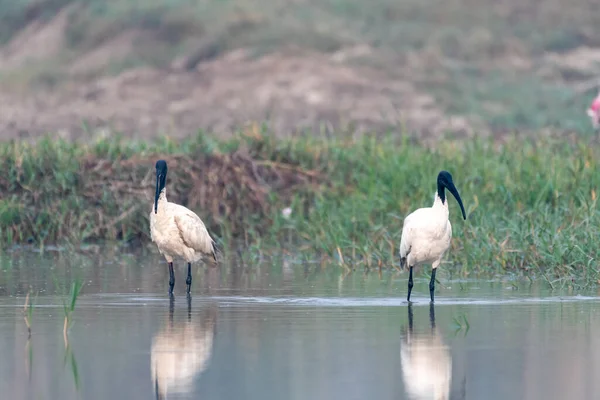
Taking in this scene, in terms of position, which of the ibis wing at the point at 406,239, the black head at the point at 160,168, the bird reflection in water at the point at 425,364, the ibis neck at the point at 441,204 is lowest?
the bird reflection in water at the point at 425,364

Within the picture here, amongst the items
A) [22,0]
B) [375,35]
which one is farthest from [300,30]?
[22,0]

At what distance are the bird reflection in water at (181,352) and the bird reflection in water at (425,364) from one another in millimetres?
1045

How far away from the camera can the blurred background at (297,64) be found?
24656 mm

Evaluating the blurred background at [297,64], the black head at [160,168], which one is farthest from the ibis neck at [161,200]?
the blurred background at [297,64]

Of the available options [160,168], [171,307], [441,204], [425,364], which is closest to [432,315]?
[441,204]

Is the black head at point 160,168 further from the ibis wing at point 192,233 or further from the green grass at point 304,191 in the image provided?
the green grass at point 304,191

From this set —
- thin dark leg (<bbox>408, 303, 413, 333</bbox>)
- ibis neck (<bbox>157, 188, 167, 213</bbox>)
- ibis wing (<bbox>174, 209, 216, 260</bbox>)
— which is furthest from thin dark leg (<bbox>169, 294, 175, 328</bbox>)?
thin dark leg (<bbox>408, 303, 413, 333</bbox>)

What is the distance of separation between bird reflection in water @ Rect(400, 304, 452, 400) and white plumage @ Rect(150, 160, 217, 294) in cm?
298

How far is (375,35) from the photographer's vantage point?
26.5 m

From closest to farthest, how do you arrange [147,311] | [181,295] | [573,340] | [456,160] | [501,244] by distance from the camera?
[573,340], [147,311], [181,295], [501,244], [456,160]

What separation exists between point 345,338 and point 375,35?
1763 cm

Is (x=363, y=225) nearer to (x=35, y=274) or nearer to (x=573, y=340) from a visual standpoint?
(x=35, y=274)

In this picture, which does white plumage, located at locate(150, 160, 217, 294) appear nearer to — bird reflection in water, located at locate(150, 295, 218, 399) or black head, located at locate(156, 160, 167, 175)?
black head, located at locate(156, 160, 167, 175)

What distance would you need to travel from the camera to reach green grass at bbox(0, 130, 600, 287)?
1409cm
